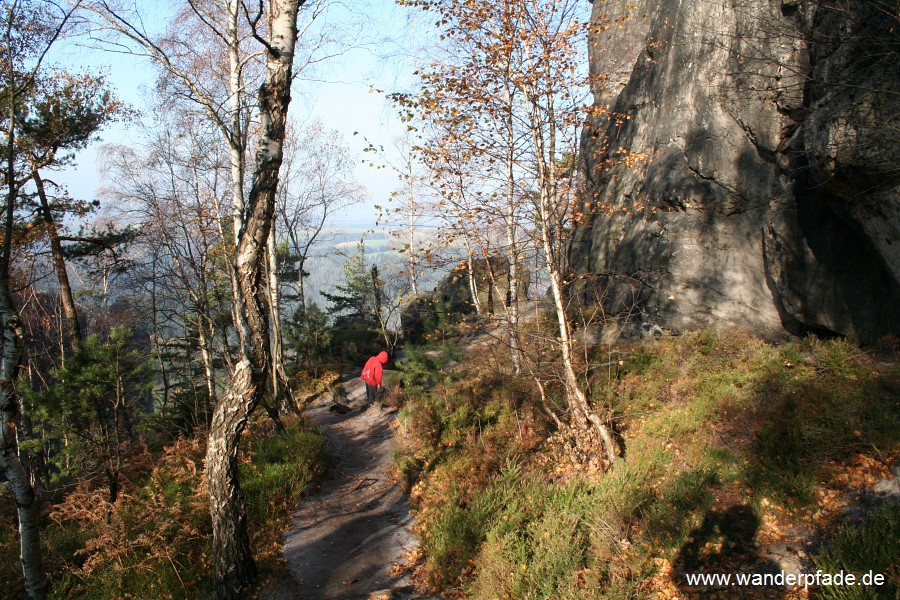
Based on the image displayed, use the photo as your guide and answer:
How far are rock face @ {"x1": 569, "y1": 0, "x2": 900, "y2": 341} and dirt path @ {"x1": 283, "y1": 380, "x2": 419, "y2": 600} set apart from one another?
507 centimetres

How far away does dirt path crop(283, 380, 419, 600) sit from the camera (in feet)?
20.6

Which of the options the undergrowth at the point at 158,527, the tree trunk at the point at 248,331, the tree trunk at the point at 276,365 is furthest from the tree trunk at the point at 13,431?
the tree trunk at the point at 276,365

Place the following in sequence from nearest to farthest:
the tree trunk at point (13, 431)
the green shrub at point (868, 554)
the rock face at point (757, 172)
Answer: the green shrub at point (868, 554), the tree trunk at point (13, 431), the rock face at point (757, 172)

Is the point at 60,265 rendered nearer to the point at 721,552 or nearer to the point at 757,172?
the point at 721,552

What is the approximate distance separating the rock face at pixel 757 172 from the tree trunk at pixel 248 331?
4300mm

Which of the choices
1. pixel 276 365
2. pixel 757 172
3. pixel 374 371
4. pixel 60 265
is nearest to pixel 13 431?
pixel 60 265

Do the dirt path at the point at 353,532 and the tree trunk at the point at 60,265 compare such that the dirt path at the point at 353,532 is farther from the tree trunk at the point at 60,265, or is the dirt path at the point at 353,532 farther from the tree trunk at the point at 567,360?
the tree trunk at the point at 60,265

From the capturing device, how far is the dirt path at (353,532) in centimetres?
627

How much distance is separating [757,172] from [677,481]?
284 inches

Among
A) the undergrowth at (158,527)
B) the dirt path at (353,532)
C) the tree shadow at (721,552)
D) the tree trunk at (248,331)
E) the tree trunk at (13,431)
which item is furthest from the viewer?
the dirt path at (353,532)

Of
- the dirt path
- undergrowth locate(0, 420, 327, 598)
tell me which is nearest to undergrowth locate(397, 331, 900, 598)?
the dirt path

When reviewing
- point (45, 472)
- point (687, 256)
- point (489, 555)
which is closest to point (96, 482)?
point (45, 472)

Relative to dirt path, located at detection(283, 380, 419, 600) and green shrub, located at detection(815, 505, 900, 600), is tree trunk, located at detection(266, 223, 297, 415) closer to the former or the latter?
dirt path, located at detection(283, 380, 419, 600)

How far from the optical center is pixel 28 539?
5305 millimetres
